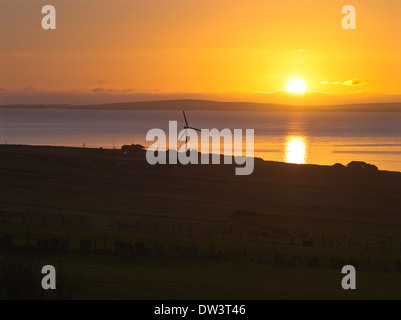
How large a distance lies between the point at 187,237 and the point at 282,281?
1350 centimetres

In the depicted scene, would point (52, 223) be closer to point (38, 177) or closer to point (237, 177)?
point (38, 177)

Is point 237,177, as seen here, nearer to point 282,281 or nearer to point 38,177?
point 38,177

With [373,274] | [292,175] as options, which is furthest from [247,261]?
[292,175]

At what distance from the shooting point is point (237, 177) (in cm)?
9250

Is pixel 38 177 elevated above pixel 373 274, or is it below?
above

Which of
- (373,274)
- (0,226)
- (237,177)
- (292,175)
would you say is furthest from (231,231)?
(292,175)

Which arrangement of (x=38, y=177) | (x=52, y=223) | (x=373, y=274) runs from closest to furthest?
1. (x=373, y=274)
2. (x=52, y=223)
3. (x=38, y=177)

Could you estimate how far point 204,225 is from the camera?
57094 millimetres

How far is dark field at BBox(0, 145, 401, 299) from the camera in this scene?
36688 millimetres

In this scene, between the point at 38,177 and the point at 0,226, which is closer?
the point at 0,226

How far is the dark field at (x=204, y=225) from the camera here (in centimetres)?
3669
